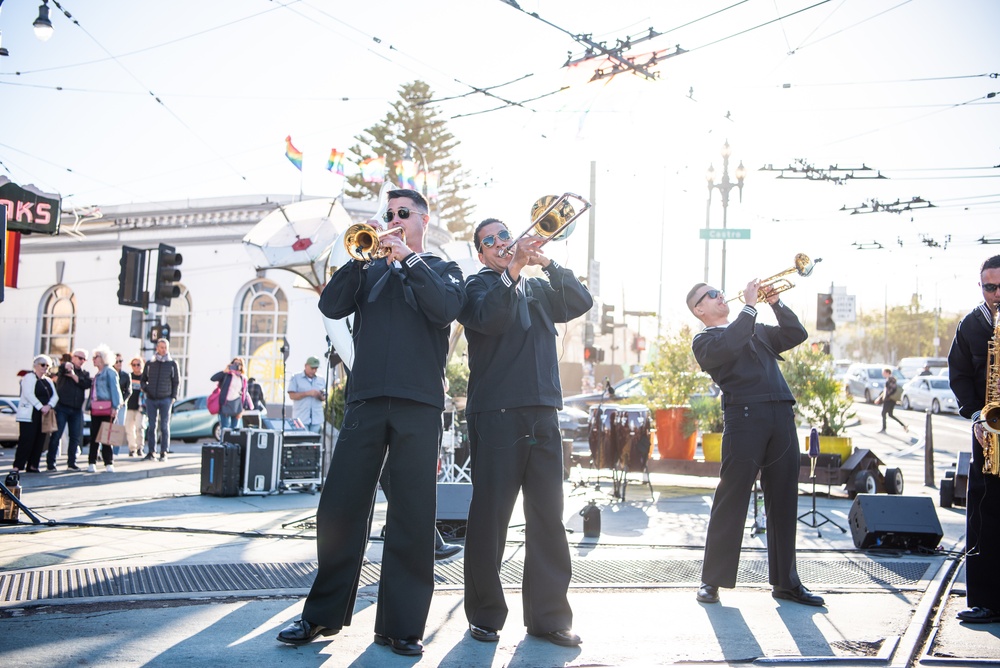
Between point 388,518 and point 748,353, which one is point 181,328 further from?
point 388,518

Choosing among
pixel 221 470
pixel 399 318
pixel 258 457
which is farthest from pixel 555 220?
pixel 258 457

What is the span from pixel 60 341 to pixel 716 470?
25639 mm

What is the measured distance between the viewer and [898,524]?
22.2ft

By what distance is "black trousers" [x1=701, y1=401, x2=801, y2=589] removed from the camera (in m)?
5.08

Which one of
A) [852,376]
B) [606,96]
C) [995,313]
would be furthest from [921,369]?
[995,313]

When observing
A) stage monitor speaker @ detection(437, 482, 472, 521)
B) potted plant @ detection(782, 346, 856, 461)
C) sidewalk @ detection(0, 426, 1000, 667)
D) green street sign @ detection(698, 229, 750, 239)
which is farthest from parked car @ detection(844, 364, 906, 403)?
stage monitor speaker @ detection(437, 482, 472, 521)

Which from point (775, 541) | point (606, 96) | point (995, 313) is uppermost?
point (606, 96)

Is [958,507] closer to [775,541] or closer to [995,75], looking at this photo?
[775,541]

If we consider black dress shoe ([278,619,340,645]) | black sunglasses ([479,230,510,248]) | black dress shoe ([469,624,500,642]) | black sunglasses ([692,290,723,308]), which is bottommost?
black dress shoe ([469,624,500,642])

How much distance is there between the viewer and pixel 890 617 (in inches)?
183

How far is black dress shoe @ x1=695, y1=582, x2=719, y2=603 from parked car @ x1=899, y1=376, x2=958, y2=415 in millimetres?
28553

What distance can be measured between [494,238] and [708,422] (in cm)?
927

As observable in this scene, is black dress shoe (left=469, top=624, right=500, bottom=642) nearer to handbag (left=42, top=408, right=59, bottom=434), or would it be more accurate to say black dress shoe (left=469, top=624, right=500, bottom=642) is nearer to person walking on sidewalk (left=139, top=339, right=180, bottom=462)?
handbag (left=42, top=408, right=59, bottom=434)

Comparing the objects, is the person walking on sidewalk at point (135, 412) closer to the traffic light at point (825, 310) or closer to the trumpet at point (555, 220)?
the trumpet at point (555, 220)
